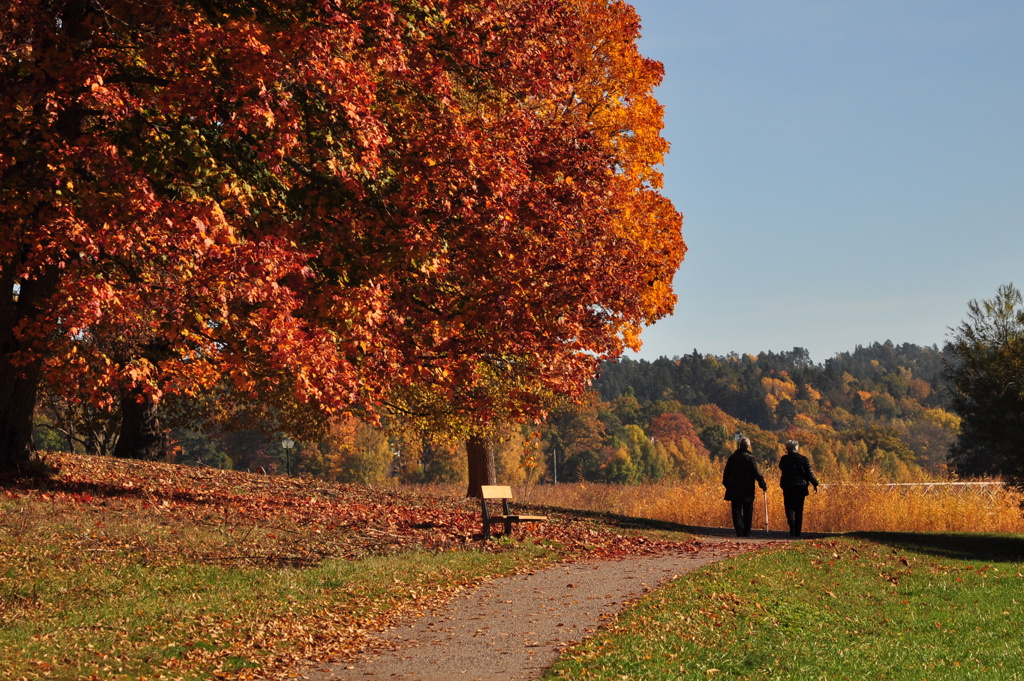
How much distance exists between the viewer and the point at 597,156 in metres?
16.1

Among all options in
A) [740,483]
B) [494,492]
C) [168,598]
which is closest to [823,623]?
[494,492]

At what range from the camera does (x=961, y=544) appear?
1856 cm

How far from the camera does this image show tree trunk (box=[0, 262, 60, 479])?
562 inches

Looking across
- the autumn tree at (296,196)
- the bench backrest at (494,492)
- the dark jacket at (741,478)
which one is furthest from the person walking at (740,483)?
the bench backrest at (494,492)

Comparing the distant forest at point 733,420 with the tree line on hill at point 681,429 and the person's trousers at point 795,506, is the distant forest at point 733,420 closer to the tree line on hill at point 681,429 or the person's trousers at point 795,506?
the tree line on hill at point 681,429

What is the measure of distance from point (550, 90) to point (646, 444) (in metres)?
105

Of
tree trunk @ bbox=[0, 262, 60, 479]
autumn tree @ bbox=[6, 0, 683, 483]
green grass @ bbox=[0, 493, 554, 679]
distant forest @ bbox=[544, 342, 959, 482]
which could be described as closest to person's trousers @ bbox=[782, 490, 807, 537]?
autumn tree @ bbox=[6, 0, 683, 483]

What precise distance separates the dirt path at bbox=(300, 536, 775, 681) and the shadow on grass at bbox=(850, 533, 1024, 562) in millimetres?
4872

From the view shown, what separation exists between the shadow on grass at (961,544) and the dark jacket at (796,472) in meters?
1.24

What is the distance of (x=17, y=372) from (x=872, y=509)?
16.3 meters

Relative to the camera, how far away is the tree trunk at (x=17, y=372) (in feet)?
46.9

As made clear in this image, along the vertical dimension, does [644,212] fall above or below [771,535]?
above

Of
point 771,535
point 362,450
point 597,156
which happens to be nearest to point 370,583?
point 597,156

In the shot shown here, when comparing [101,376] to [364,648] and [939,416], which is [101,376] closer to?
[364,648]
